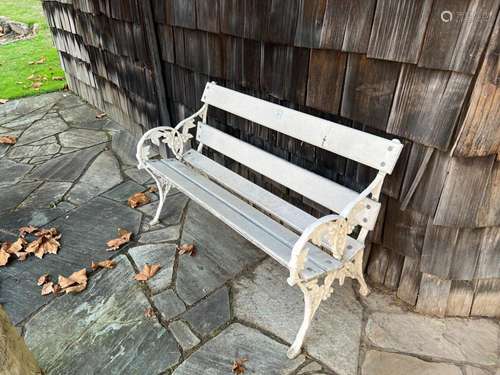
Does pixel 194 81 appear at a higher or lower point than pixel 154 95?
higher

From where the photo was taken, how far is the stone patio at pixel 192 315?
77.3 inches

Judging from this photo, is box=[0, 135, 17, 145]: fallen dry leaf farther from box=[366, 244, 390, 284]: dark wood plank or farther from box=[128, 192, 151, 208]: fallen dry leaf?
box=[366, 244, 390, 284]: dark wood plank

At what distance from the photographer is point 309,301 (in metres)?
1.87

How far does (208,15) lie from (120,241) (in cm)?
174

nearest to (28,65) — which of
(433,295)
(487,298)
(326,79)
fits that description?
(326,79)

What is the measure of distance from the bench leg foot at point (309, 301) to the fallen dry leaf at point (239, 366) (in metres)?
0.24

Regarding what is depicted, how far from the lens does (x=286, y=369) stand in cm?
191

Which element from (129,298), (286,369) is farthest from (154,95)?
(286,369)

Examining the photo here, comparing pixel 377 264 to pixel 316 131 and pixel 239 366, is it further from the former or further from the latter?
pixel 239 366

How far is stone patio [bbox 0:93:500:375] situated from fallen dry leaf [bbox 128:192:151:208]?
9 cm

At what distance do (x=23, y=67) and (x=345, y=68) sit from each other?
674cm

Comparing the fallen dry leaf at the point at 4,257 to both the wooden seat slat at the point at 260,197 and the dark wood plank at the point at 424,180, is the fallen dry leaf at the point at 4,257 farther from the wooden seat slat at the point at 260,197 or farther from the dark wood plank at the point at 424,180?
the dark wood plank at the point at 424,180

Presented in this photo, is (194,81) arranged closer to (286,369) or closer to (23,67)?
(286,369)

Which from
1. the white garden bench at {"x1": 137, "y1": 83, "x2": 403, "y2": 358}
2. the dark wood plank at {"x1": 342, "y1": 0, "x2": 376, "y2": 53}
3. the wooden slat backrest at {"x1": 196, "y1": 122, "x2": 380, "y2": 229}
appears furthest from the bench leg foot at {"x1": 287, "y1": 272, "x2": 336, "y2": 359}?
the dark wood plank at {"x1": 342, "y1": 0, "x2": 376, "y2": 53}
